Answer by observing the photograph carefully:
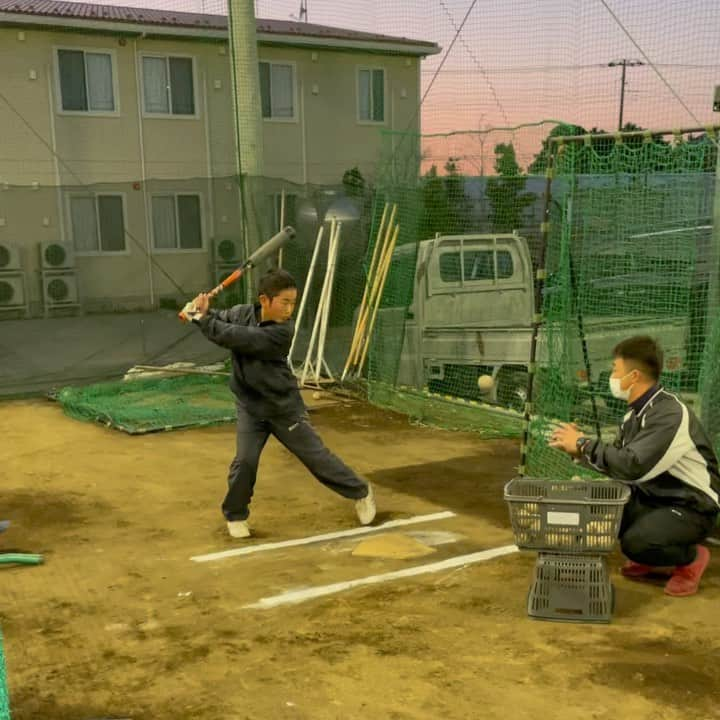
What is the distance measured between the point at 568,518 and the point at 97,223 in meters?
9.37

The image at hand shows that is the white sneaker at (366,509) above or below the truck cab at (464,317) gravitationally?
below

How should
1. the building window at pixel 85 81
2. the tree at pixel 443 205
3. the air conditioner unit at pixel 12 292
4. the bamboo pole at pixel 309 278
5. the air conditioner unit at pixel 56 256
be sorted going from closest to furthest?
the tree at pixel 443 205 < the air conditioner unit at pixel 56 256 < the bamboo pole at pixel 309 278 < the air conditioner unit at pixel 12 292 < the building window at pixel 85 81

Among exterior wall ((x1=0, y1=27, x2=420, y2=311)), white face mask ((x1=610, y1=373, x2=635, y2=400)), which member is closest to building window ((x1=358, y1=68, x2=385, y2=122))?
exterior wall ((x1=0, y1=27, x2=420, y2=311))

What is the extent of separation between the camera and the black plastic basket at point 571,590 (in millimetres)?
4109

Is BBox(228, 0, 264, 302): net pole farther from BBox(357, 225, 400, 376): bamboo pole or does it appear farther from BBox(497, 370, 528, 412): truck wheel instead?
BBox(497, 370, 528, 412): truck wheel

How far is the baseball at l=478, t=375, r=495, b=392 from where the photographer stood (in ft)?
27.8

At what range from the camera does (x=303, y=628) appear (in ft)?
13.5

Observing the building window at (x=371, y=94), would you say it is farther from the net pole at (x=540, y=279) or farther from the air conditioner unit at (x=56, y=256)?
the net pole at (x=540, y=279)

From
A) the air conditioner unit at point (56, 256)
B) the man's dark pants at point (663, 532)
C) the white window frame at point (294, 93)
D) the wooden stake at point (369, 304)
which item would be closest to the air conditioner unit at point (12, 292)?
the air conditioner unit at point (56, 256)

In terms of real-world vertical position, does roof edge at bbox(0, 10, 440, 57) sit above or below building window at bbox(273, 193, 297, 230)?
above

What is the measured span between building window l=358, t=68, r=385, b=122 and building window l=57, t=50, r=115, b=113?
6.11 meters

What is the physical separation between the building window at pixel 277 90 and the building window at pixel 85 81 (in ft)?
11.4

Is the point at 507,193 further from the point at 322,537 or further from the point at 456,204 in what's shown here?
the point at 322,537

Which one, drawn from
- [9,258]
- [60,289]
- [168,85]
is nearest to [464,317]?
[60,289]
